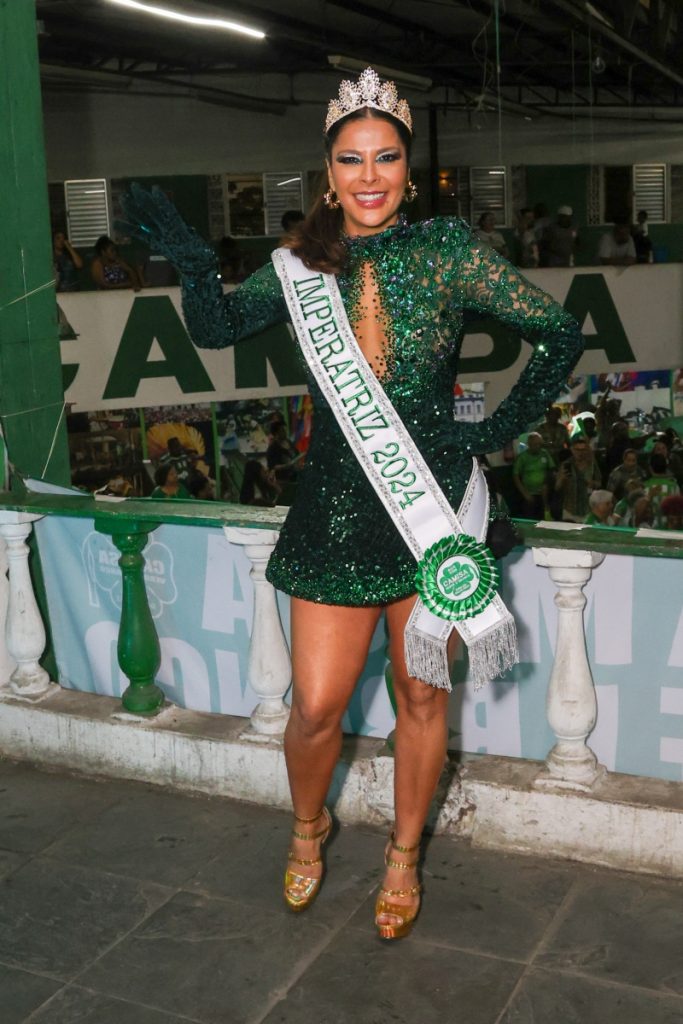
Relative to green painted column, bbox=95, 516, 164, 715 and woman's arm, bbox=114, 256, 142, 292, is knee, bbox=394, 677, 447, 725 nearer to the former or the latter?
green painted column, bbox=95, 516, 164, 715

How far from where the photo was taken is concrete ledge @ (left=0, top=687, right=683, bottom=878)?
2656mm

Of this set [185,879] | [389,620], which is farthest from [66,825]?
[389,620]

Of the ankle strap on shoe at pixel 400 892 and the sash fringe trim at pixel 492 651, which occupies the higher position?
the sash fringe trim at pixel 492 651

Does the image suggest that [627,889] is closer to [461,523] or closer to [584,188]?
[461,523]

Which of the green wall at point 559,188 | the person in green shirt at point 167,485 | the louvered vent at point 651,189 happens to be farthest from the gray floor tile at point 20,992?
the louvered vent at point 651,189

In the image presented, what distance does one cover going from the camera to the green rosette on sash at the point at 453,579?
2332mm

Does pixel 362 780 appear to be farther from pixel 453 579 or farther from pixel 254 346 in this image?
pixel 254 346

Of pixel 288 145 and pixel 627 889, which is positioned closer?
pixel 627 889

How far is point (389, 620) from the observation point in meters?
2.46

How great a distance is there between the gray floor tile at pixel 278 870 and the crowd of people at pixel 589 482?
17.3 ft

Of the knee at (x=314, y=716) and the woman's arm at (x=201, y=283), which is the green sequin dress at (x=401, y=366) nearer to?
the woman's arm at (x=201, y=283)

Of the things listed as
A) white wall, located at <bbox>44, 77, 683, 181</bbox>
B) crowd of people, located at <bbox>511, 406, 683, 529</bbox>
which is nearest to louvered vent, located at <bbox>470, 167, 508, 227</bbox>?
white wall, located at <bbox>44, 77, 683, 181</bbox>

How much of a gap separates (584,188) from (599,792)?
60.0ft

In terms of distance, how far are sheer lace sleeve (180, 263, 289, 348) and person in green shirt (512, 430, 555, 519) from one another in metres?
7.85
